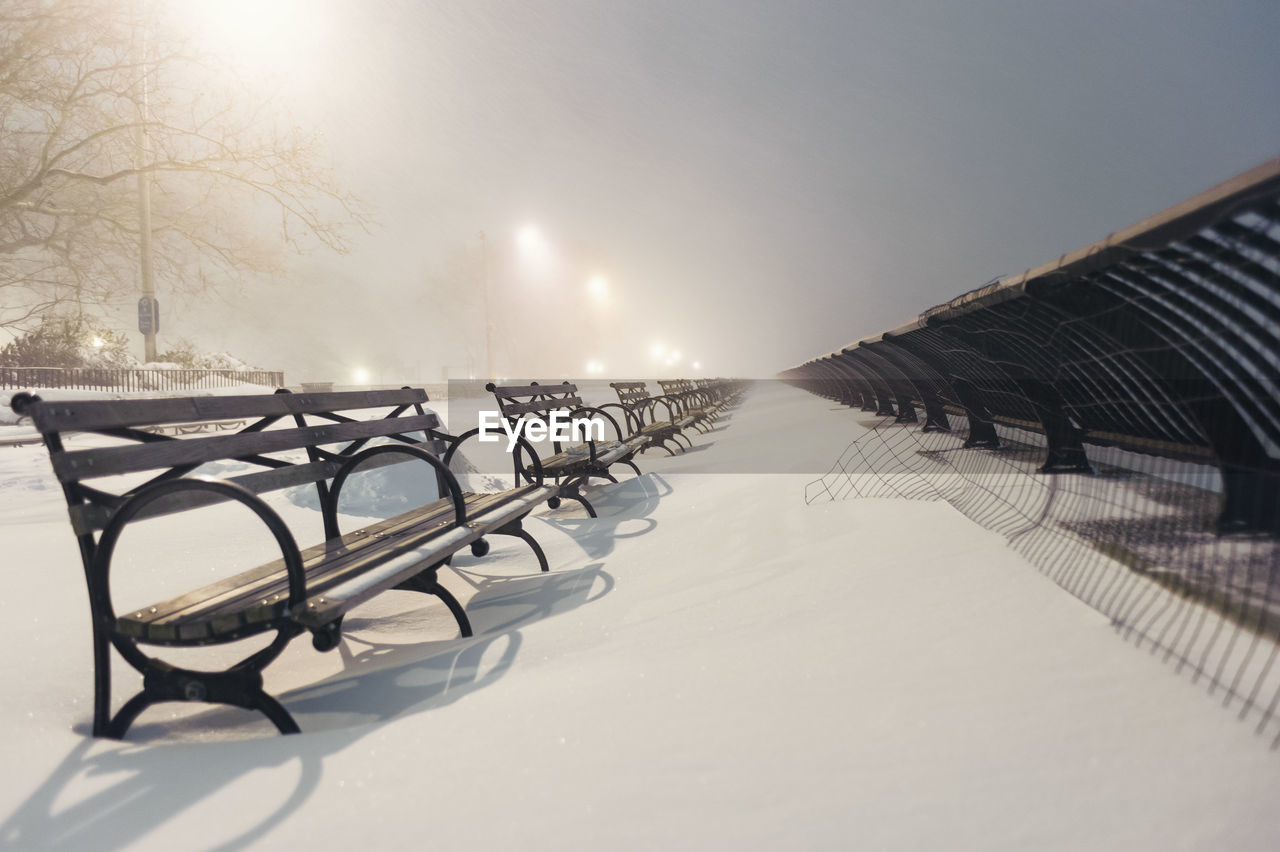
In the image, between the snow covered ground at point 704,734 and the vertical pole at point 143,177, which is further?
the vertical pole at point 143,177

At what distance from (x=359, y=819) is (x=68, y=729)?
51.7 inches

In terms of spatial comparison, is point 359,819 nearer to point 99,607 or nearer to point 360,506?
point 99,607

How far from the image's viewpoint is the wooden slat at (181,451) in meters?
2.11

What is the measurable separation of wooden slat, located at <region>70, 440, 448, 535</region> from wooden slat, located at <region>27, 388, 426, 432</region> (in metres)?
0.25

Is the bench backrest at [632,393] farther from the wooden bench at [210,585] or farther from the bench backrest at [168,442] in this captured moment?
the wooden bench at [210,585]

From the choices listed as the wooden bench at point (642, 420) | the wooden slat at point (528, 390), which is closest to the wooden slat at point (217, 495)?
the wooden slat at point (528, 390)

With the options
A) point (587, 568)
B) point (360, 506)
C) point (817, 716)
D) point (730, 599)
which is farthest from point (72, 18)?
point (817, 716)

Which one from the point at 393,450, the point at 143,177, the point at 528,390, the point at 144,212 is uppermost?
the point at 143,177

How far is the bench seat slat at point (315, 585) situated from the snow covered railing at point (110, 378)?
13206 millimetres

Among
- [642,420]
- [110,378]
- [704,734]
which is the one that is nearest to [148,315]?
[110,378]

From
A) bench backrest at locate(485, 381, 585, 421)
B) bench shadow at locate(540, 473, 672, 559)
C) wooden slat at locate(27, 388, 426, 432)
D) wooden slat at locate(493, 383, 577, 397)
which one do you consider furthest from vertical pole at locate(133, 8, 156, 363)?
wooden slat at locate(27, 388, 426, 432)

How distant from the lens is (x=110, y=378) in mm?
15352

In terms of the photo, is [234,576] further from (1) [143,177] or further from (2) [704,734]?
(1) [143,177]

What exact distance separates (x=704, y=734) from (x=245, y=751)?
1300 mm
